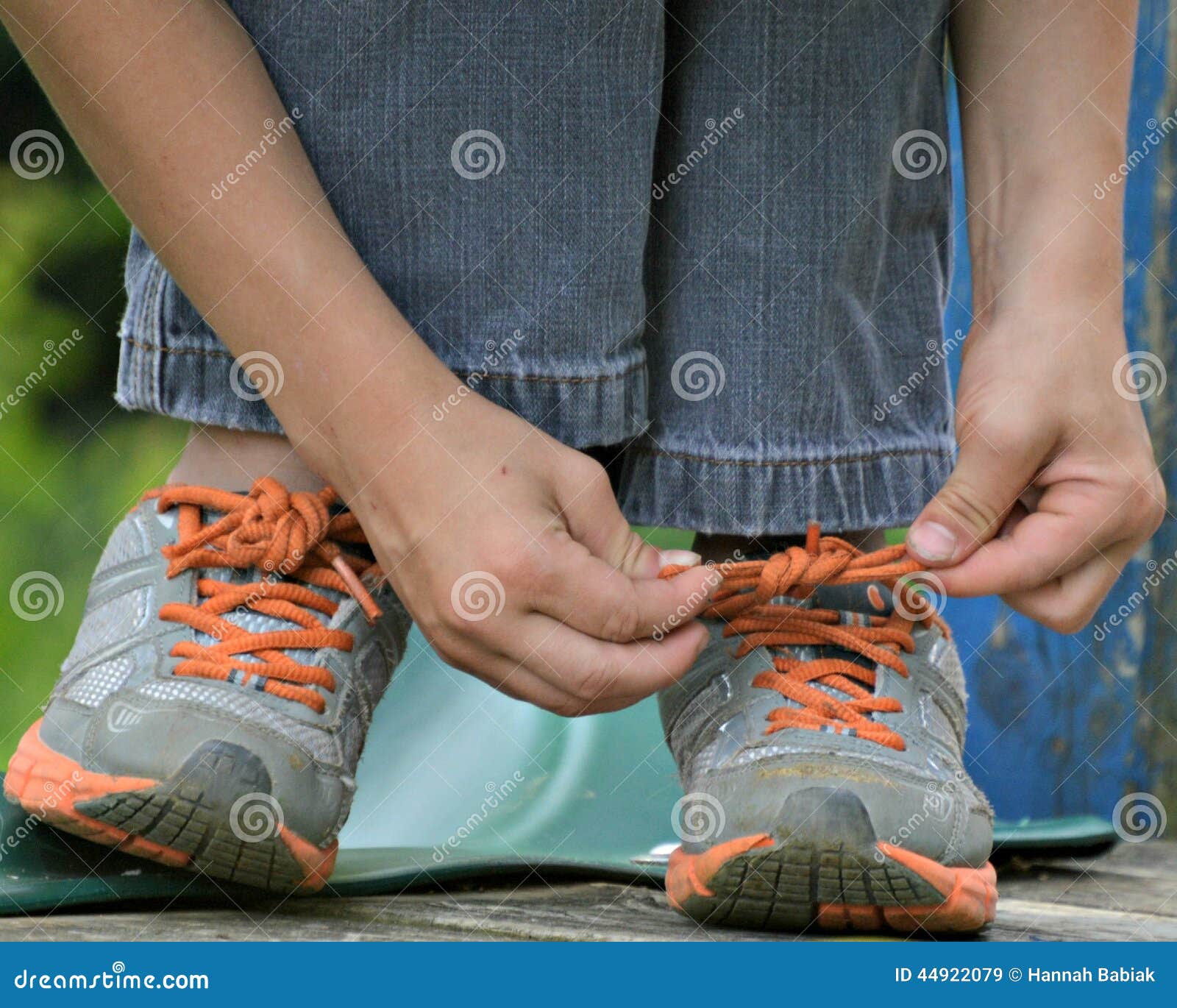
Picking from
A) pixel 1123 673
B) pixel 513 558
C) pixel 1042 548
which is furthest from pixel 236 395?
pixel 1123 673

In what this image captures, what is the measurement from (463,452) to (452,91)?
218 millimetres

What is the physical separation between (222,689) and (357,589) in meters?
0.10

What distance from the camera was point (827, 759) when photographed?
64cm

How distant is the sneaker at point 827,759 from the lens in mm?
601

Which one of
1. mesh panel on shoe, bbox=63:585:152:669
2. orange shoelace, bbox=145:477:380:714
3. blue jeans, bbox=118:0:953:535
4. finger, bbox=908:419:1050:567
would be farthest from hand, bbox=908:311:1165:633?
mesh panel on shoe, bbox=63:585:152:669

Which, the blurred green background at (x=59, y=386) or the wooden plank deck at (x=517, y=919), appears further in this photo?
the blurred green background at (x=59, y=386)

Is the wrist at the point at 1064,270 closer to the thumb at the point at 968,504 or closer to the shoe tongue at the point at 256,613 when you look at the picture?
the thumb at the point at 968,504

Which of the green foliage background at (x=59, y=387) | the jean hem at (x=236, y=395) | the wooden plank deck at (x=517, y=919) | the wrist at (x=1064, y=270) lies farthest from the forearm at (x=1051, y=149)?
the green foliage background at (x=59, y=387)

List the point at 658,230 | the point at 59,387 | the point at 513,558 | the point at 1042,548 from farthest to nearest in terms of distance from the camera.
Answer: the point at 59,387 → the point at 658,230 → the point at 1042,548 → the point at 513,558

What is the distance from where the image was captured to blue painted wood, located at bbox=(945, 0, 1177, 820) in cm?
109

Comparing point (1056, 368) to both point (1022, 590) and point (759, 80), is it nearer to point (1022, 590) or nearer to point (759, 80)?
point (1022, 590)

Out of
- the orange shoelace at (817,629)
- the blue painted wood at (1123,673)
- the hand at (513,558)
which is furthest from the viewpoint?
the blue painted wood at (1123,673)

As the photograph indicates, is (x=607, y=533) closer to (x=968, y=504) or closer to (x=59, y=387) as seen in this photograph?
(x=968, y=504)

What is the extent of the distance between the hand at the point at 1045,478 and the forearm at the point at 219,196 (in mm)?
295
